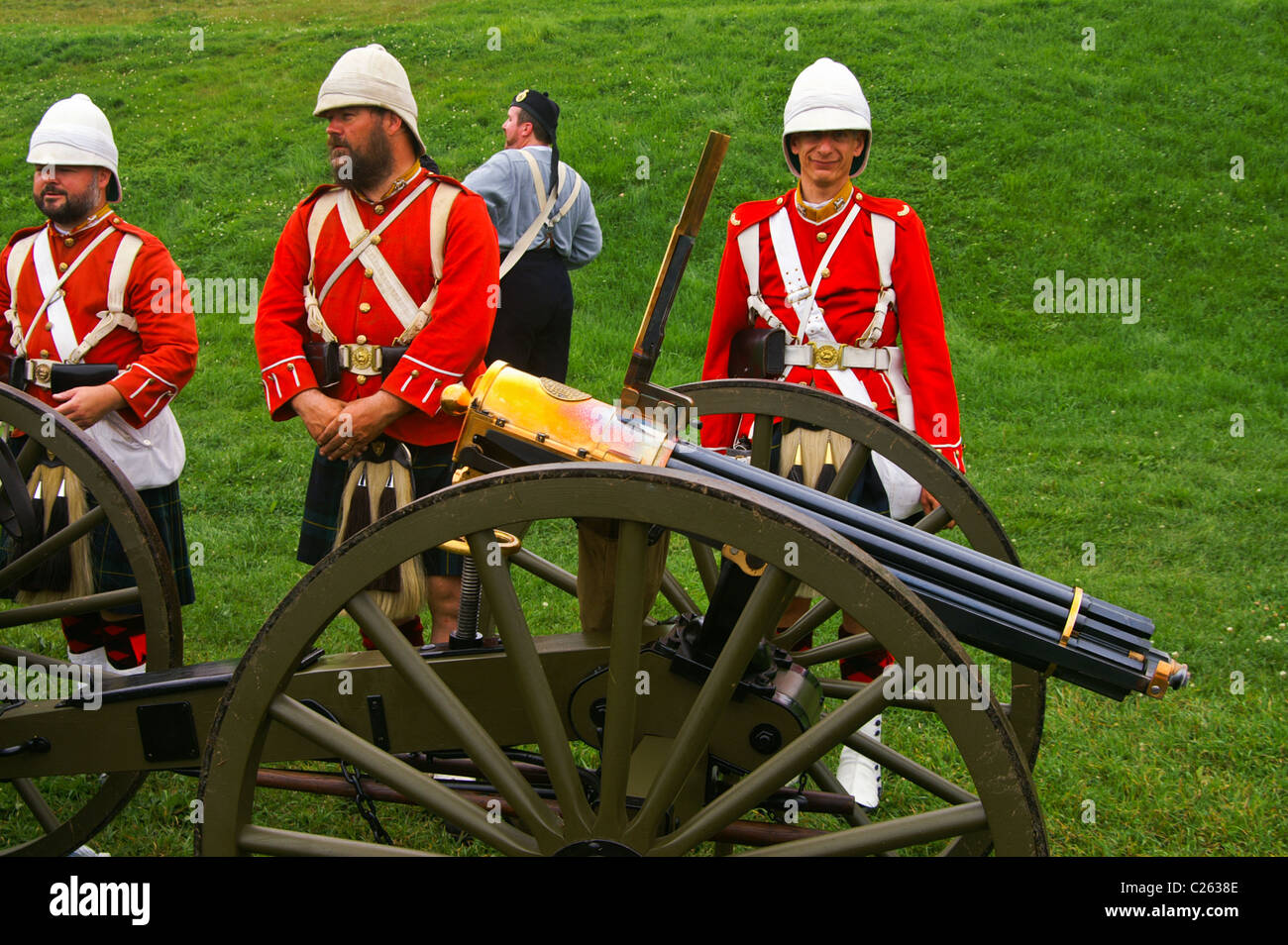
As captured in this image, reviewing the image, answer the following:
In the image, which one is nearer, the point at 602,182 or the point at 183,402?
the point at 183,402

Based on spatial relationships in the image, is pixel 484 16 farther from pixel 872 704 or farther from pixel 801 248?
pixel 872 704

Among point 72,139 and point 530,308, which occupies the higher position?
point 72,139

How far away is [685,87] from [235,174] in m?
4.64

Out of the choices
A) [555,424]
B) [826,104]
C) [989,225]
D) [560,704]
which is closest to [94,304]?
[555,424]

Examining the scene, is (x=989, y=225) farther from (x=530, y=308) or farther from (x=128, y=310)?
(x=128, y=310)

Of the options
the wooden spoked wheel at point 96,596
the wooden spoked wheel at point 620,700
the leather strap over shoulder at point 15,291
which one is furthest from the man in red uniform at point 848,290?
the leather strap over shoulder at point 15,291

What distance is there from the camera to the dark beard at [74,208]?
3.71 meters

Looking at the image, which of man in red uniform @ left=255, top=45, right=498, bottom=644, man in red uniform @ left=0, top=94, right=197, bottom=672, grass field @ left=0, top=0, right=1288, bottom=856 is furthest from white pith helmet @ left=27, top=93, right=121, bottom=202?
grass field @ left=0, top=0, right=1288, bottom=856

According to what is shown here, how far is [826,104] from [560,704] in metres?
1.97

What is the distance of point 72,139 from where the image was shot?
12.0 ft

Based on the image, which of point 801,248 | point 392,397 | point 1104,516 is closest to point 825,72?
point 801,248

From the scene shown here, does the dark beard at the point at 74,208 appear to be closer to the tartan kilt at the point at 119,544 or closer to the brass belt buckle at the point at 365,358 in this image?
the tartan kilt at the point at 119,544

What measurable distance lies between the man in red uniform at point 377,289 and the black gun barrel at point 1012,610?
127cm

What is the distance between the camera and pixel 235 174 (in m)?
11.5
